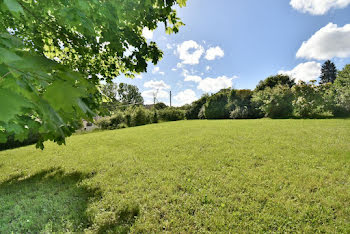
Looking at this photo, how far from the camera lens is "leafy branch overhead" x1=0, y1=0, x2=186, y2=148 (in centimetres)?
70

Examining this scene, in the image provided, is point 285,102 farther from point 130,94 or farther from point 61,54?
point 130,94

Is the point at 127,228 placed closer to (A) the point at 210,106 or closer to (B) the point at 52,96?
(B) the point at 52,96

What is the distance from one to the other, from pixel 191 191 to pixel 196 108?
58.3 ft

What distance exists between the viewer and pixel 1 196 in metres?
3.66

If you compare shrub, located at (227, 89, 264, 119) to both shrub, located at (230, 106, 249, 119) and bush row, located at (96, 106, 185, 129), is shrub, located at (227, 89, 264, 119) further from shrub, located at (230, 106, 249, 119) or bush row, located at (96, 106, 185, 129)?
bush row, located at (96, 106, 185, 129)

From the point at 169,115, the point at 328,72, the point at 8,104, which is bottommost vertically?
the point at 8,104

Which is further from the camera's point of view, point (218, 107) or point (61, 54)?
point (218, 107)

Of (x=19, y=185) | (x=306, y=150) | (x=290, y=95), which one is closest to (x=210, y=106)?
(x=290, y=95)

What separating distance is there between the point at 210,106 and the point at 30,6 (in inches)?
667

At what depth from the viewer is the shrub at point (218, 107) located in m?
16.8

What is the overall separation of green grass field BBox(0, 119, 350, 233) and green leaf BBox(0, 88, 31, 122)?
2.59 metres

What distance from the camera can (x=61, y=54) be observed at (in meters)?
3.08

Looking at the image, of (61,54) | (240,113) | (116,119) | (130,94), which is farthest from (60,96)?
(130,94)

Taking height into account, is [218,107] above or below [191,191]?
above
